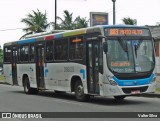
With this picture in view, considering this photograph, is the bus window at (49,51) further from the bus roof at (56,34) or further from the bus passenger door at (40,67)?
the bus passenger door at (40,67)

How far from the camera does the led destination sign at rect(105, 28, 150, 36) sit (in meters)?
15.6

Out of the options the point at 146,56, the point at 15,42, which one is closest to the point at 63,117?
the point at 146,56

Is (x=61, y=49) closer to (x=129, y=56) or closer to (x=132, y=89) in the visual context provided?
(x=129, y=56)

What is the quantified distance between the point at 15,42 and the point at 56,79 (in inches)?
231

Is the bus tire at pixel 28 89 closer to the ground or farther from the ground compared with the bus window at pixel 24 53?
closer to the ground

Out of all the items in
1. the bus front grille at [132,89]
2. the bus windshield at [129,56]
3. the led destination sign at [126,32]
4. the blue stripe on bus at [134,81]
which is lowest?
the bus front grille at [132,89]

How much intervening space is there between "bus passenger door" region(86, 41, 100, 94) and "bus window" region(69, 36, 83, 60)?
1.92 feet

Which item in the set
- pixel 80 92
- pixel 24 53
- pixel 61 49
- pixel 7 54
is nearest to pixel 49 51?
pixel 61 49

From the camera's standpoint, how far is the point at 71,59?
17.6m

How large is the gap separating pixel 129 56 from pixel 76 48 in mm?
2685

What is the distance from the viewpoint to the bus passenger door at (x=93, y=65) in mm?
15827

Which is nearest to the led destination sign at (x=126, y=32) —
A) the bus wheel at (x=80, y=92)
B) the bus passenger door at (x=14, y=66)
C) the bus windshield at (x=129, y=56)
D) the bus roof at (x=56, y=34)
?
the bus roof at (x=56, y=34)

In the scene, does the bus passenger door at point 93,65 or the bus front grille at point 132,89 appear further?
the bus passenger door at point 93,65

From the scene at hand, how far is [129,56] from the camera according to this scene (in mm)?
15547
